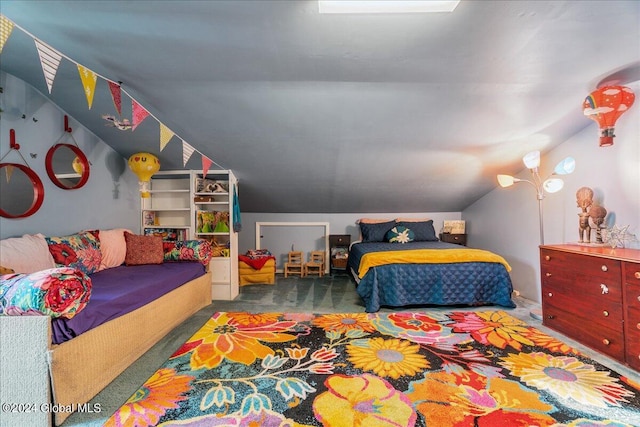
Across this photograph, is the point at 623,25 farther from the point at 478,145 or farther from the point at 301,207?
the point at 301,207

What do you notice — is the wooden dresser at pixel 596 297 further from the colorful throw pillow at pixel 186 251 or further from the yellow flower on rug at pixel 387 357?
the colorful throw pillow at pixel 186 251

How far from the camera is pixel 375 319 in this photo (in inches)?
103

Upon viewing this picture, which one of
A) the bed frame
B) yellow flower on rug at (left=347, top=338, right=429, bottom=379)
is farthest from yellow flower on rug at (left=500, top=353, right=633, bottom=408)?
the bed frame

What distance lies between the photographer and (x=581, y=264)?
2.09m

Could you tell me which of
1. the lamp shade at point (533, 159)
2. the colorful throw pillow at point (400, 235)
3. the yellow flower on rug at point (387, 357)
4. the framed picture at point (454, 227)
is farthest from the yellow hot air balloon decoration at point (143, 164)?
the framed picture at point (454, 227)

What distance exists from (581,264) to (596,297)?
25 cm

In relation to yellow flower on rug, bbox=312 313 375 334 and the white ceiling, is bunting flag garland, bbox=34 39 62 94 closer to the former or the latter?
the white ceiling

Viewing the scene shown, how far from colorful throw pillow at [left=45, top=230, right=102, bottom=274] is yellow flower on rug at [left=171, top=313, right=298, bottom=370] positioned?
3.70 feet

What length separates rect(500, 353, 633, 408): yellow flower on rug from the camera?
58.6 inches

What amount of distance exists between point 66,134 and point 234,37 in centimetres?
211

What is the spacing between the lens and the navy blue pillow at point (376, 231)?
166 inches

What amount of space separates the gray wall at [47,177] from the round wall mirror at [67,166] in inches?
1.7

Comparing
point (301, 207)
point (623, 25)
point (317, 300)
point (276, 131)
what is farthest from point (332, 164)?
point (623, 25)

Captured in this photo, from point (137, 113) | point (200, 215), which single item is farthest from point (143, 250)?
point (137, 113)
